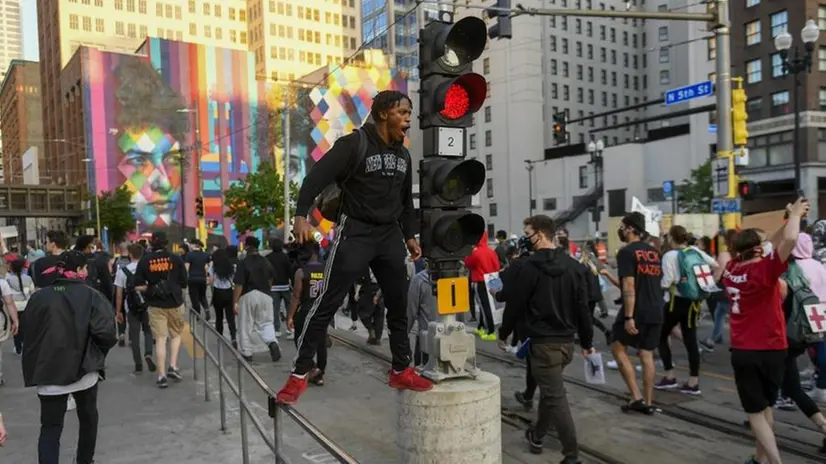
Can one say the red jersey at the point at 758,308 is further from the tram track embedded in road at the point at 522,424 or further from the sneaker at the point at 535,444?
the sneaker at the point at 535,444

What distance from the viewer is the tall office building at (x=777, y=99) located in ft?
139

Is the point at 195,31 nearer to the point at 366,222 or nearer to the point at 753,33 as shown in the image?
the point at 753,33

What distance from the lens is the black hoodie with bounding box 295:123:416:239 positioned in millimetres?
3650

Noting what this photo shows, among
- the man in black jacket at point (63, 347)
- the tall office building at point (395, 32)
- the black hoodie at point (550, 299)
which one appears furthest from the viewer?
the tall office building at point (395, 32)

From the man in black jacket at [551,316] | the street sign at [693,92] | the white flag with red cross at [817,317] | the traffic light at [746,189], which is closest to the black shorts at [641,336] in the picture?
the man in black jacket at [551,316]

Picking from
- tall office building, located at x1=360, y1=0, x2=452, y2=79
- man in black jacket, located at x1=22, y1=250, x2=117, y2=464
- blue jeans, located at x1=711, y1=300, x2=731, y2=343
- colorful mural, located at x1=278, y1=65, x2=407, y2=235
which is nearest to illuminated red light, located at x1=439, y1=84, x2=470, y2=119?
man in black jacket, located at x1=22, y1=250, x2=117, y2=464

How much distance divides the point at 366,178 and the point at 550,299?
2357mm

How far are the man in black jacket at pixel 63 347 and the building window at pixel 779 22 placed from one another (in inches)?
1930

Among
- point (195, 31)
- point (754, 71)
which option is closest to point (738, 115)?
point (754, 71)

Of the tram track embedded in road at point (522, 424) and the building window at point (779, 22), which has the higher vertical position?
the building window at point (779, 22)

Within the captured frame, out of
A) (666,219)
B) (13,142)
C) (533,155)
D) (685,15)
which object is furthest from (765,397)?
(13,142)

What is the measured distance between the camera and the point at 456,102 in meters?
4.33

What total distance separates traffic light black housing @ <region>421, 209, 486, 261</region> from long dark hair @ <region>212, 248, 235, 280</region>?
7.39 meters

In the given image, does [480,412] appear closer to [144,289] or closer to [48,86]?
[144,289]
